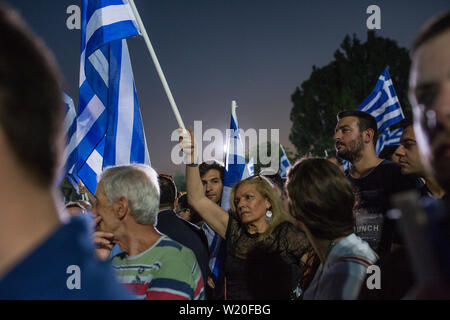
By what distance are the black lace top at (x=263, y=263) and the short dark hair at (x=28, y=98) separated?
2997mm

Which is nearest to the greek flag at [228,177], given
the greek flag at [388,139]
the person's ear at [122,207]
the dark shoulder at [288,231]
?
the dark shoulder at [288,231]

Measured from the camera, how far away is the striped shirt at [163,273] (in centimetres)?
235

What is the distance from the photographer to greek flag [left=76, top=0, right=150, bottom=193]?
4855 millimetres

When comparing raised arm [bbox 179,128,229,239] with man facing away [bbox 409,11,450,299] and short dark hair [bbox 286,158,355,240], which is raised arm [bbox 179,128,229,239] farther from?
man facing away [bbox 409,11,450,299]

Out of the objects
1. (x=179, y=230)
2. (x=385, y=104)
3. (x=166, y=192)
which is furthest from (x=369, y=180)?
(x=385, y=104)

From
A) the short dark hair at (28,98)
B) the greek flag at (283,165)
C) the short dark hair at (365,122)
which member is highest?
the greek flag at (283,165)

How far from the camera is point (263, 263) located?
3.66 m

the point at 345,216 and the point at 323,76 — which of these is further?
the point at 323,76

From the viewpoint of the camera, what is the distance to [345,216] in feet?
7.97

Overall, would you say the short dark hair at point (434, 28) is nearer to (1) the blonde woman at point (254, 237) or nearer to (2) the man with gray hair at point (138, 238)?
(2) the man with gray hair at point (138, 238)

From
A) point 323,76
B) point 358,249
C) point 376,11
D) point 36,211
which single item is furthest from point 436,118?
point 323,76

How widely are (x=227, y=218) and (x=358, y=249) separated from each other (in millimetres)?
1800

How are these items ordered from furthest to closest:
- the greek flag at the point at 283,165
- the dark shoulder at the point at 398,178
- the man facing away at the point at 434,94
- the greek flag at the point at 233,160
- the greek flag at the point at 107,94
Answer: the greek flag at the point at 283,165 < the greek flag at the point at 233,160 < the greek flag at the point at 107,94 < the dark shoulder at the point at 398,178 < the man facing away at the point at 434,94

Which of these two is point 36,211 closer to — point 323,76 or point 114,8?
point 114,8
